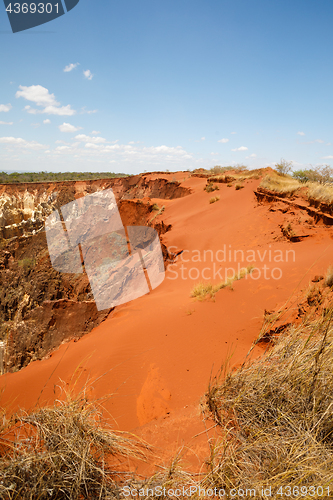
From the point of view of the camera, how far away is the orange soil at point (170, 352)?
10.3 feet

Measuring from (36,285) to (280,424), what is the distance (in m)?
12.2

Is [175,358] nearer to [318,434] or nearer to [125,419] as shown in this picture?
[125,419]

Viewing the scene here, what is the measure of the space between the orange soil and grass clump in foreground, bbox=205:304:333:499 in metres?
0.45

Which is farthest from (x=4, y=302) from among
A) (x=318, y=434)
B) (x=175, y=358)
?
(x=318, y=434)

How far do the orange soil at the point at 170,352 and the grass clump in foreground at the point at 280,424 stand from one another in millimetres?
453

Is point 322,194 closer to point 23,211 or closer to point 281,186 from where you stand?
point 281,186

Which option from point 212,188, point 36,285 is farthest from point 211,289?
point 212,188

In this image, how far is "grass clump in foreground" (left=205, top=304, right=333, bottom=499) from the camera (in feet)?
5.19

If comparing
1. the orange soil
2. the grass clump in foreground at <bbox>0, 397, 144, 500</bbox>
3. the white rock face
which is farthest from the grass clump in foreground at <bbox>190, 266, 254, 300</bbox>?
the white rock face

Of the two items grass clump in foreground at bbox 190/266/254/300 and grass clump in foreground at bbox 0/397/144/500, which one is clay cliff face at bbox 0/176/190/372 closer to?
grass clump in foreground at bbox 190/266/254/300

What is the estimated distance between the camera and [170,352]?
15.1 ft

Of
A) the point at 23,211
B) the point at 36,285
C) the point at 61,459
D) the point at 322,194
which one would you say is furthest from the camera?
the point at 23,211

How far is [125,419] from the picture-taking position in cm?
328

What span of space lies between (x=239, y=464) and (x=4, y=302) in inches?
522
